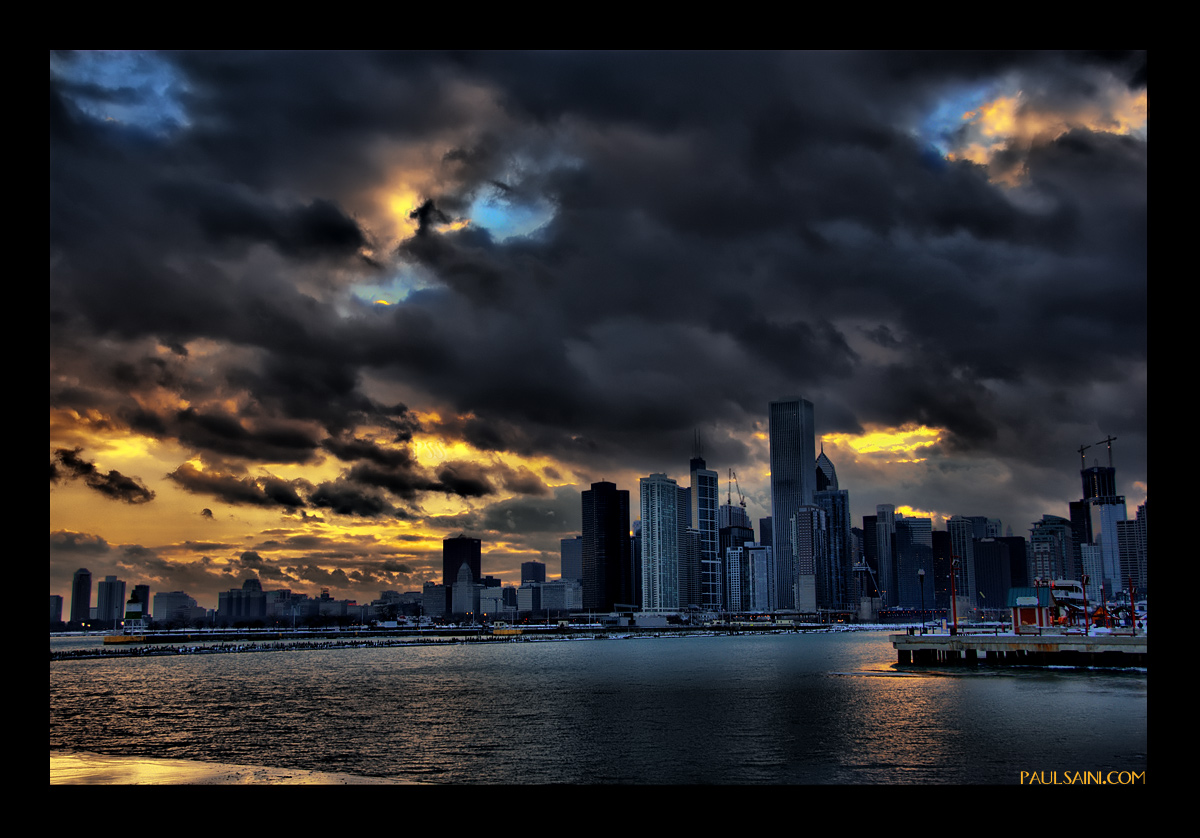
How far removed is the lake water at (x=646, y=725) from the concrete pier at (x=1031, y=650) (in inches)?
44.2

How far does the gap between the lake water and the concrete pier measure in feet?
3.69

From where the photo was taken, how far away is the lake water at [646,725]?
909 inches

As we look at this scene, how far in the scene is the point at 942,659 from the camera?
200 ft

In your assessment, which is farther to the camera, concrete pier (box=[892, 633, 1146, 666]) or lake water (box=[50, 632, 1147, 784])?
concrete pier (box=[892, 633, 1146, 666])

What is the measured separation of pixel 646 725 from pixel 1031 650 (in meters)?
31.2

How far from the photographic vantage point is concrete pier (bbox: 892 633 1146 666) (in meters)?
46.7

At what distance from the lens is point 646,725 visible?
32812mm

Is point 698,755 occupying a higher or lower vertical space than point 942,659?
higher
